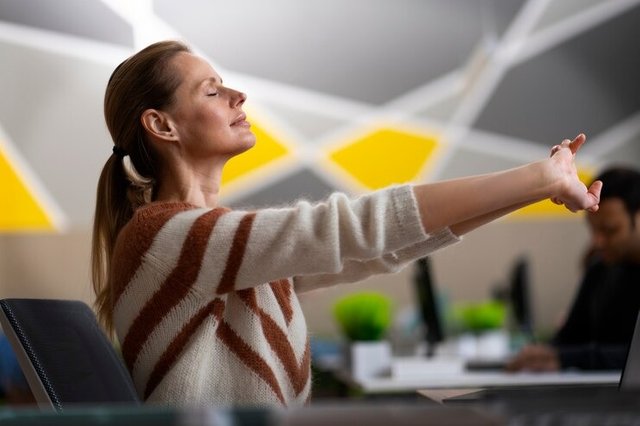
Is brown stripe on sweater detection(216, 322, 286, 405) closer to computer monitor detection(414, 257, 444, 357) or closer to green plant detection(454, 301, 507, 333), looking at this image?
computer monitor detection(414, 257, 444, 357)

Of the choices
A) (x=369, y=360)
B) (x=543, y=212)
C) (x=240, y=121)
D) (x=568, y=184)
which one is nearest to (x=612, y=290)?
(x=369, y=360)

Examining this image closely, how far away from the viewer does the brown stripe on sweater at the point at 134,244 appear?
4.49 ft

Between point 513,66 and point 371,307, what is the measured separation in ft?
→ 10.0

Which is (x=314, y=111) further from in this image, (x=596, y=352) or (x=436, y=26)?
(x=596, y=352)

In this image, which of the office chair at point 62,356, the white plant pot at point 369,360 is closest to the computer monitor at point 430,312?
the white plant pot at point 369,360

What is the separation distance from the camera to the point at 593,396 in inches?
28.6

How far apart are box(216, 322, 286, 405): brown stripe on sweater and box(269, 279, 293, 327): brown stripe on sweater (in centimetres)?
11

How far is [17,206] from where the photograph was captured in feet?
16.8

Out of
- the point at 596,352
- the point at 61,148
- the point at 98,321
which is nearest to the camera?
the point at 98,321

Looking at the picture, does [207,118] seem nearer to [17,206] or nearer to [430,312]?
[430,312]

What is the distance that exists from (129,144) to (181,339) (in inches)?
15.7

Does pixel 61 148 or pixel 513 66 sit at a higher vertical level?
pixel 513 66

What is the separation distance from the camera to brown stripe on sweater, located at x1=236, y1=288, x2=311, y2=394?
1.43 m

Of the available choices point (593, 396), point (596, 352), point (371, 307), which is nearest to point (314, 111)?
point (371, 307)
